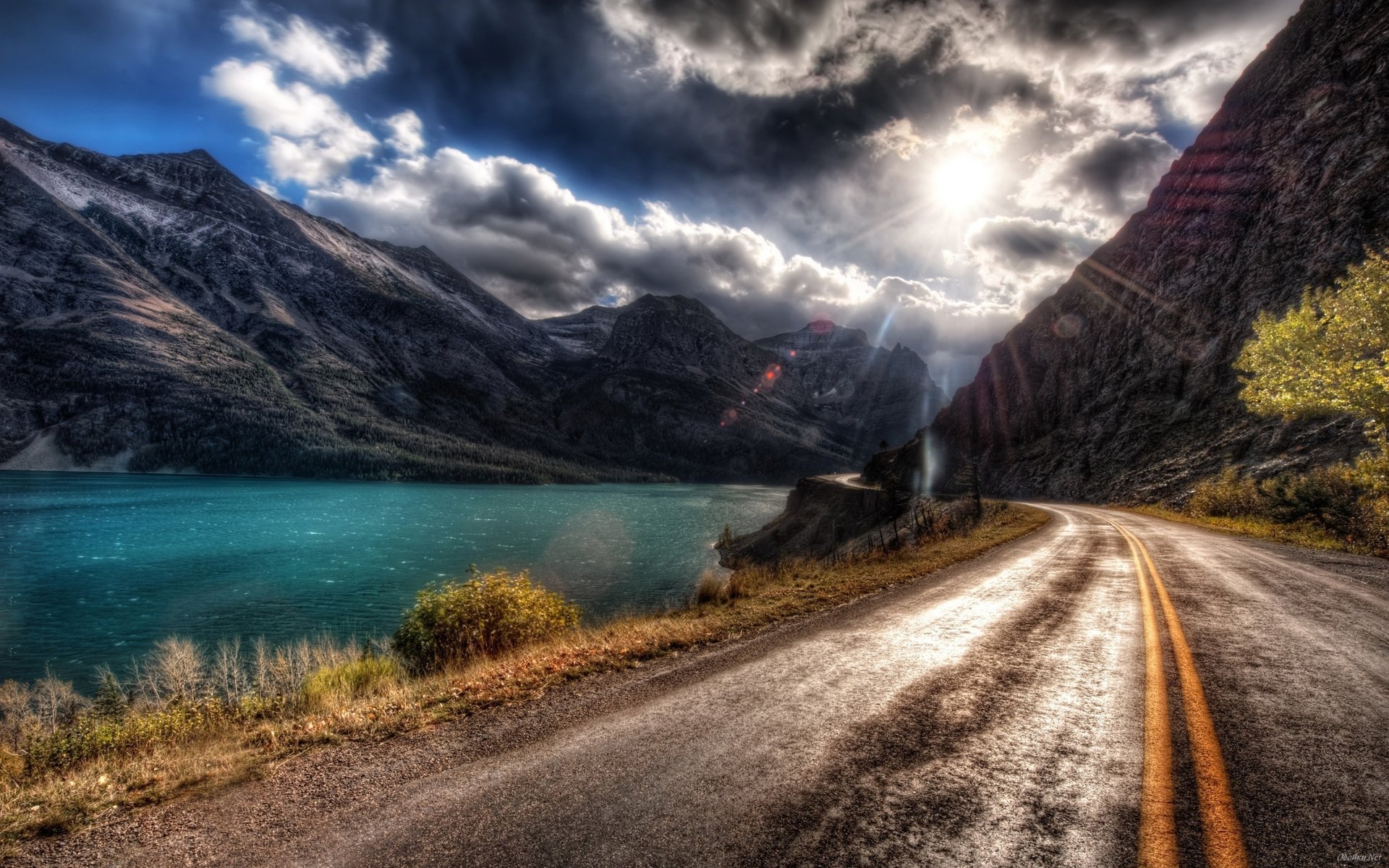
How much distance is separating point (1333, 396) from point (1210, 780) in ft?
68.8

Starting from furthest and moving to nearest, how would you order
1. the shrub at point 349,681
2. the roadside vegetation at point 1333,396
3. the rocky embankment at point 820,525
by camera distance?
the rocky embankment at point 820,525
the roadside vegetation at point 1333,396
the shrub at point 349,681

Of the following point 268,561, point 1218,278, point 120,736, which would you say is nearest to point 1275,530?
point 120,736

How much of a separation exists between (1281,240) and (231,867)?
60713 millimetres

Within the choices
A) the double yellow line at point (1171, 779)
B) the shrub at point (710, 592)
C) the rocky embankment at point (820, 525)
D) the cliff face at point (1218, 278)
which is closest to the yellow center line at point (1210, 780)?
the double yellow line at point (1171, 779)

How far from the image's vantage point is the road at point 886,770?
10.4 ft

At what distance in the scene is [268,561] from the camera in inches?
1667

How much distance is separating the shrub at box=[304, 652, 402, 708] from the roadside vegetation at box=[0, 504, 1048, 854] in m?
0.05

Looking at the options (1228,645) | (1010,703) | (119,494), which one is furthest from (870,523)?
(119,494)

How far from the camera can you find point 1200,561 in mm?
13188

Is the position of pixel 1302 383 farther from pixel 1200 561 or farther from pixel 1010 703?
pixel 1010 703

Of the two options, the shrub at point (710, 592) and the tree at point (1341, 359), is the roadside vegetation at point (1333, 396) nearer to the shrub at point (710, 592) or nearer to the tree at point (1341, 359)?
the tree at point (1341, 359)

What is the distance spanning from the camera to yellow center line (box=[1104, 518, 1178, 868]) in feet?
9.55

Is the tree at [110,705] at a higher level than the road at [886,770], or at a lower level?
lower

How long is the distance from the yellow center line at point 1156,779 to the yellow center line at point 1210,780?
0.48ft
